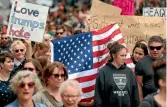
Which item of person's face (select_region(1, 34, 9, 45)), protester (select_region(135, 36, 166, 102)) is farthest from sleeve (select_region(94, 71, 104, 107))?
person's face (select_region(1, 34, 9, 45))

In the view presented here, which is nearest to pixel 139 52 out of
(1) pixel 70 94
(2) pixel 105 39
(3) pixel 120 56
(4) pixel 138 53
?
(4) pixel 138 53

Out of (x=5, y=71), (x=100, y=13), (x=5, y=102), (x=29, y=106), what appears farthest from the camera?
(x=100, y=13)

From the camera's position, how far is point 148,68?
452 inches

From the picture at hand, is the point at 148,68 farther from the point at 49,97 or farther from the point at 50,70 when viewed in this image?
the point at 49,97

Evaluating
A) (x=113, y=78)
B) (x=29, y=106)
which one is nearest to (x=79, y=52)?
(x=113, y=78)

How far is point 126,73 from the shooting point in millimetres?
10922

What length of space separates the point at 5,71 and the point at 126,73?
175 cm

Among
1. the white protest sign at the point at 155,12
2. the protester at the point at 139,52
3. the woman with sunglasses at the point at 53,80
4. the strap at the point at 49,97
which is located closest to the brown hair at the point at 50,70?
the woman with sunglasses at the point at 53,80

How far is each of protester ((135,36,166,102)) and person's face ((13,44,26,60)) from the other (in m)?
2.06

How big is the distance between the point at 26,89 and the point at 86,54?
12.5 feet

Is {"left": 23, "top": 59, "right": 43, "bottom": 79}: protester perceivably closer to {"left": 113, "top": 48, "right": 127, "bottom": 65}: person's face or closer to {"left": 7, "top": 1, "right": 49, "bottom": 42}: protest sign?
{"left": 113, "top": 48, "right": 127, "bottom": 65}: person's face

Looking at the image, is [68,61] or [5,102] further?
[68,61]

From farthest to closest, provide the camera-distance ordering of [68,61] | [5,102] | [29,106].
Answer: [68,61]
[5,102]
[29,106]

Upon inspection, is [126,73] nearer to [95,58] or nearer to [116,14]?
[95,58]
